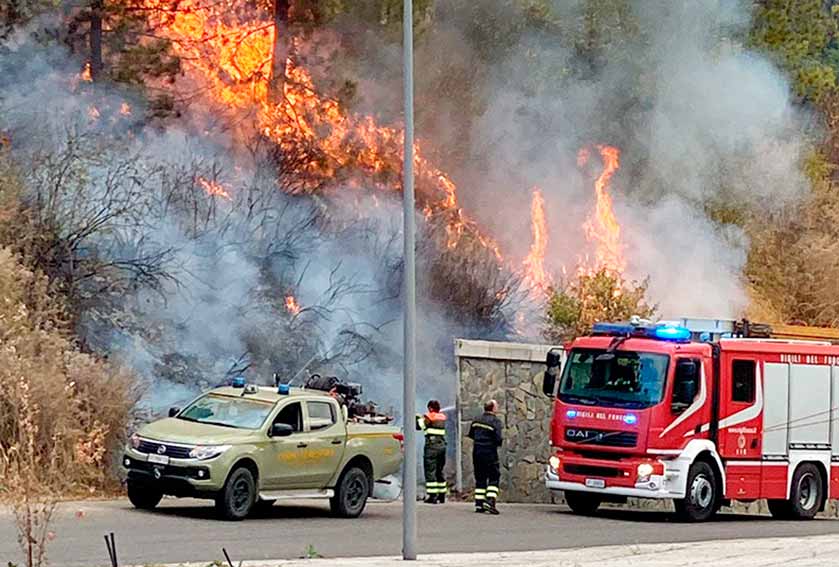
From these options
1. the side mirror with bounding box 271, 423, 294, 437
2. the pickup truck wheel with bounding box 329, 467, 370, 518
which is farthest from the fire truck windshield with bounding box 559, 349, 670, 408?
the side mirror with bounding box 271, 423, 294, 437

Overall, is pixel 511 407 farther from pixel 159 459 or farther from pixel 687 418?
pixel 159 459

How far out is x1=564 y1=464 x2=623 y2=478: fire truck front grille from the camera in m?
24.0

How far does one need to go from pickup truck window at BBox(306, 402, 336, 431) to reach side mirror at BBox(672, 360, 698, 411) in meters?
5.56

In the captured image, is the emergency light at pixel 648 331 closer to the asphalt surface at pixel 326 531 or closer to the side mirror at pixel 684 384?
the side mirror at pixel 684 384

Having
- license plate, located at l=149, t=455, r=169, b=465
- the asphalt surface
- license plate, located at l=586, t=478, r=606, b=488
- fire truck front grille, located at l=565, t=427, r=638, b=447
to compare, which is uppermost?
fire truck front grille, located at l=565, t=427, r=638, b=447

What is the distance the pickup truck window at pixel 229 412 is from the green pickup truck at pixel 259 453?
0.6 inches

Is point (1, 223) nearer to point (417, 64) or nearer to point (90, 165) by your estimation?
point (90, 165)

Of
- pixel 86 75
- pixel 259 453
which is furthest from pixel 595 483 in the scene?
pixel 86 75

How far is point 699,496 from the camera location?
24219mm

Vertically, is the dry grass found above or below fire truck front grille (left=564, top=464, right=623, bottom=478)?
above

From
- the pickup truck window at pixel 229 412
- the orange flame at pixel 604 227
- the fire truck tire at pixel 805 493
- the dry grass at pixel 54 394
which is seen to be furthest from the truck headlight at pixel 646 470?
the orange flame at pixel 604 227

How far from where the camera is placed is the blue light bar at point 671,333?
24.5 m

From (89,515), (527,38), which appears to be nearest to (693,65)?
(527,38)

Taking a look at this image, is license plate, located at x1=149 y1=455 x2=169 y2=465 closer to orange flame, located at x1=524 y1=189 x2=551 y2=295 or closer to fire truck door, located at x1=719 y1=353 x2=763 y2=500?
fire truck door, located at x1=719 y1=353 x2=763 y2=500
